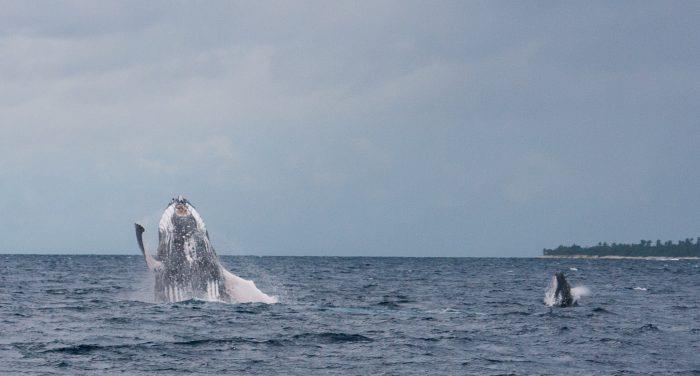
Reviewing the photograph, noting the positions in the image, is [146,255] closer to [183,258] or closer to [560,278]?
[183,258]

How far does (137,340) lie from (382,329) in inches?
235

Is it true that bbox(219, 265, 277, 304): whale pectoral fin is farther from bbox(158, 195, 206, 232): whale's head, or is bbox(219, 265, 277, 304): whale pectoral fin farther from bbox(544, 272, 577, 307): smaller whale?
bbox(544, 272, 577, 307): smaller whale

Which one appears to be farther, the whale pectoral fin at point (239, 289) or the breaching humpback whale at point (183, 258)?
the whale pectoral fin at point (239, 289)

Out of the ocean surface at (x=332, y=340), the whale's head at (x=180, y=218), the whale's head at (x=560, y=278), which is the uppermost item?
the whale's head at (x=180, y=218)

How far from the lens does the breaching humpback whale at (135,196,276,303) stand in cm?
2088

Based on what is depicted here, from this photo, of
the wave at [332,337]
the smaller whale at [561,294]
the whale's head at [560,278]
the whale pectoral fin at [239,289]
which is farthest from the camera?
the smaller whale at [561,294]

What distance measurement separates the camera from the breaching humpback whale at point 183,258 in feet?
68.5

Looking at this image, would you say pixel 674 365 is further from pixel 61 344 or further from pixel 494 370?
pixel 61 344

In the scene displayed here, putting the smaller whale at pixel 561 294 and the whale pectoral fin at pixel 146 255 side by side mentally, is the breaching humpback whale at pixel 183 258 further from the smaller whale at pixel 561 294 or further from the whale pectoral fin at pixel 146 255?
the smaller whale at pixel 561 294

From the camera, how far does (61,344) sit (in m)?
17.4

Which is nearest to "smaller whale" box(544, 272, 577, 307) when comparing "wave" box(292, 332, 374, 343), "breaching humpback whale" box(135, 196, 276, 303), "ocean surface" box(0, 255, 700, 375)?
"ocean surface" box(0, 255, 700, 375)

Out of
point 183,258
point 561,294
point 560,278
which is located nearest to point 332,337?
point 183,258

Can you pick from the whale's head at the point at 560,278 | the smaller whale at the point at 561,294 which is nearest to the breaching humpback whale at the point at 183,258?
the whale's head at the point at 560,278

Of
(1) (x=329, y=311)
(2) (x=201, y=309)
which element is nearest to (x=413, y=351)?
(2) (x=201, y=309)
